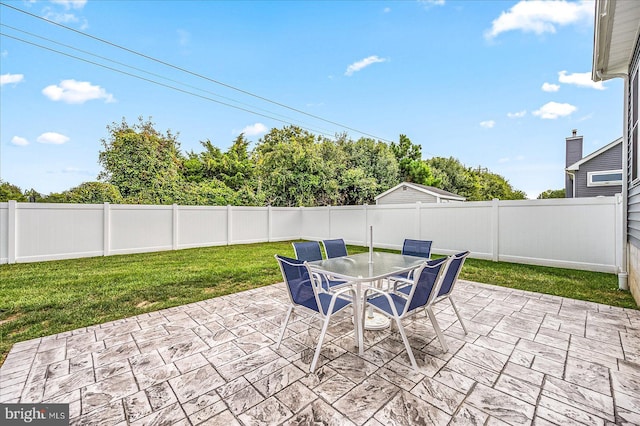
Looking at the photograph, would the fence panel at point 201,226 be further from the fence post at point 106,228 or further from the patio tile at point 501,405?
the patio tile at point 501,405

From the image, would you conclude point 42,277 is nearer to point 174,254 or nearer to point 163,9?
point 174,254

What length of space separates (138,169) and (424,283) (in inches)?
550

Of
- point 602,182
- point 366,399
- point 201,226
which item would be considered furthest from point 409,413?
point 602,182

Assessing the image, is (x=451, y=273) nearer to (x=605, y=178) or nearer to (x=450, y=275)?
(x=450, y=275)

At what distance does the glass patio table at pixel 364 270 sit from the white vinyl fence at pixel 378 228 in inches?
205

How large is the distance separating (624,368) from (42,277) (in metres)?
8.94

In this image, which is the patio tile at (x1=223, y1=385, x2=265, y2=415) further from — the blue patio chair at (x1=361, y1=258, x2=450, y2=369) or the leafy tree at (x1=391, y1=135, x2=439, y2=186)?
the leafy tree at (x1=391, y1=135, x2=439, y2=186)

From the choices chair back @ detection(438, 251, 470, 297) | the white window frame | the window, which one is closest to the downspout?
chair back @ detection(438, 251, 470, 297)

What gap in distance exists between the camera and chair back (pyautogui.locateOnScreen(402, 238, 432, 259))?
4.10 meters

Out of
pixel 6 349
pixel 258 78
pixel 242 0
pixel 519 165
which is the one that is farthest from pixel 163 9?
pixel 519 165

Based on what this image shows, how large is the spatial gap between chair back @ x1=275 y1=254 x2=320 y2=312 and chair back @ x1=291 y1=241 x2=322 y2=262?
38.2 inches

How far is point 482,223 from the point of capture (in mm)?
7625

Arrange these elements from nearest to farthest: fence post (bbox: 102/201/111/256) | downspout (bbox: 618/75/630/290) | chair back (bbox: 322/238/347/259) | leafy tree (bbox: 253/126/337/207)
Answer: chair back (bbox: 322/238/347/259)
downspout (bbox: 618/75/630/290)
fence post (bbox: 102/201/111/256)
leafy tree (bbox: 253/126/337/207)

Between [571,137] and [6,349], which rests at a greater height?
[571,137]
